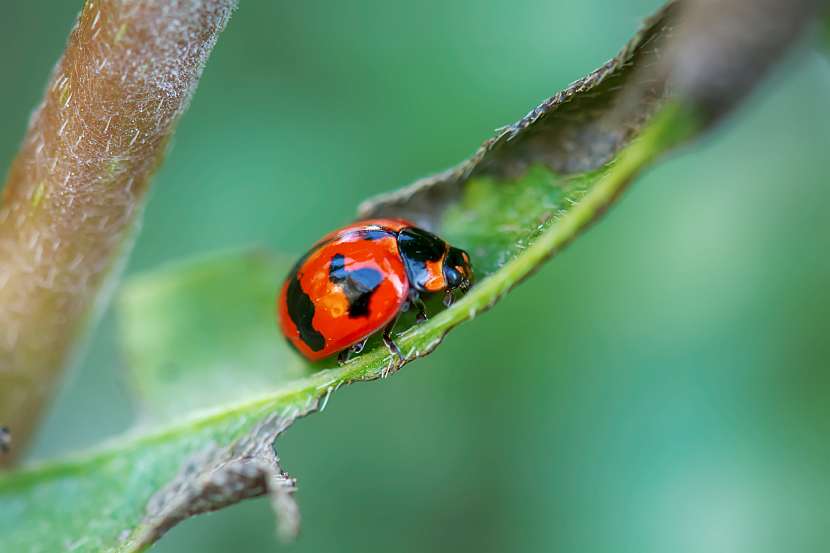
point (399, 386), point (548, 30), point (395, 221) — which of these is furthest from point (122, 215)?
point (548, 30)

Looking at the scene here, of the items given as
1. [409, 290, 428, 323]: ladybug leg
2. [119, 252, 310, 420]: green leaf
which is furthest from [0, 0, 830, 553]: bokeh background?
[409, 290, 428, 323]: ladybug leg

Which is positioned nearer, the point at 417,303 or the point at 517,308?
the point at 417,303

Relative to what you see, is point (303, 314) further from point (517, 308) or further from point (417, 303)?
point (517, 308)

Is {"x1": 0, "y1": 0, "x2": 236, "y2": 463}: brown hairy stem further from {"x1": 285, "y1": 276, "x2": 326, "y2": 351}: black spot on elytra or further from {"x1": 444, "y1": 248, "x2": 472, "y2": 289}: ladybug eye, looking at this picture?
{"x1": 444, "y1": 248, "x2": 472, "y2": 289}: ladybug eye

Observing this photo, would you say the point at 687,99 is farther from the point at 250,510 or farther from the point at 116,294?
the point at 250,510

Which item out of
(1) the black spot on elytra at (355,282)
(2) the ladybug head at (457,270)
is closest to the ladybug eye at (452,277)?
(2) the ladybug head at (457,270)

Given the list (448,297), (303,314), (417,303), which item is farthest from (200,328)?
(448,297)
